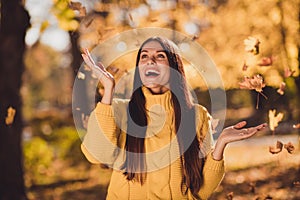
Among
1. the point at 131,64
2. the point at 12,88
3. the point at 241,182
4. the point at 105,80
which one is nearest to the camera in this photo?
the point at 105,80

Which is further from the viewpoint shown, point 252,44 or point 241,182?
point 241,182

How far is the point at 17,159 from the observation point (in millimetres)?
7094

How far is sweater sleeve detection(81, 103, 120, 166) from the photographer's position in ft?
9.25

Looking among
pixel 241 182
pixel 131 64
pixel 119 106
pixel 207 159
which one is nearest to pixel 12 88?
pixel 131 64

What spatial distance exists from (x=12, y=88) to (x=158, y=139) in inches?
182

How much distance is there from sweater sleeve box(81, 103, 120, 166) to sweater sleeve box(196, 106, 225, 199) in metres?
0.46

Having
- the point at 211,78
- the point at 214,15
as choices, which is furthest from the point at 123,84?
the point at 214,15

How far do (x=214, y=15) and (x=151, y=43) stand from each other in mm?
5405

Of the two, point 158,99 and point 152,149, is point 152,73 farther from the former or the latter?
point 152,149

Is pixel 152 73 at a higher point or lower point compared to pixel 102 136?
higher

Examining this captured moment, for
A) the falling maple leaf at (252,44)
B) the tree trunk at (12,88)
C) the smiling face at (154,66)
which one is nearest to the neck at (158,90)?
the smiling face at (154,66)

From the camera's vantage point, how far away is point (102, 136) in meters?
2.84

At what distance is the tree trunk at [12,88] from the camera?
6.96 m

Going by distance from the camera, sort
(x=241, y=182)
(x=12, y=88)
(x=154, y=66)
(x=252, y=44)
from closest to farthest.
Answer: (x=154, y=66), (x=252, y=44), (x=12, y=88), (x=241, y=182)
